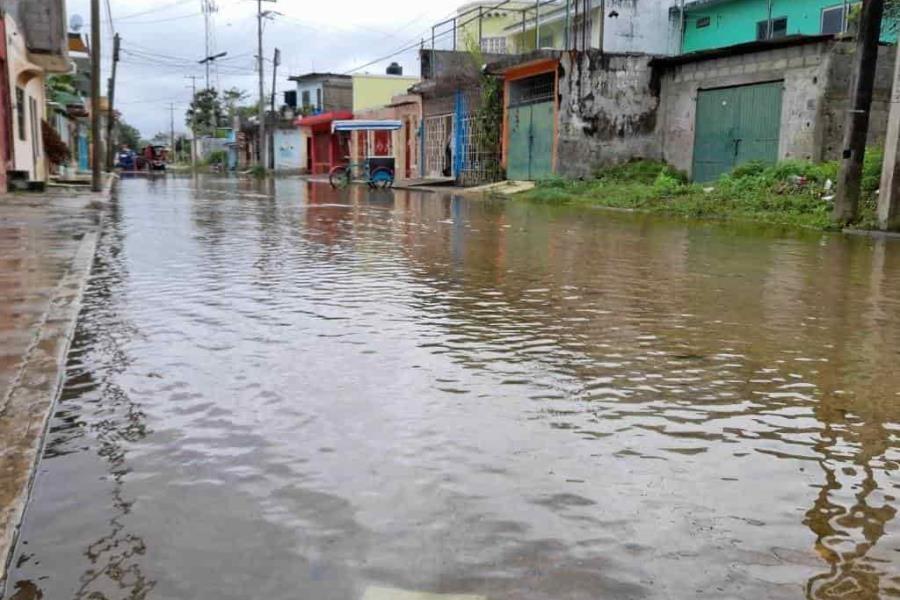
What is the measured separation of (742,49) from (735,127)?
5.87ft

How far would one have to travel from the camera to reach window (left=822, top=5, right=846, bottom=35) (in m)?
24.3

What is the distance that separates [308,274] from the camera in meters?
7.50

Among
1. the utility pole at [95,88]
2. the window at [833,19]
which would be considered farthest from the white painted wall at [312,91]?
the window at [833,19]

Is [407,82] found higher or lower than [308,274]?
higher

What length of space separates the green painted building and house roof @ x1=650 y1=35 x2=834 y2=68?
4266 mm

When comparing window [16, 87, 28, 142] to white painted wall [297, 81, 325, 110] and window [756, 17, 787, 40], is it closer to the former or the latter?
window [756, 17, 787, 40]

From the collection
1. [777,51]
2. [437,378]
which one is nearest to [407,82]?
[777,51]

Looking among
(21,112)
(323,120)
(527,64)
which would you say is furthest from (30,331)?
(323,120)

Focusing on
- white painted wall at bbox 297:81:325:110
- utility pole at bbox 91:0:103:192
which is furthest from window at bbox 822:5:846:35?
white painted wall at bbox 297:81:325:110

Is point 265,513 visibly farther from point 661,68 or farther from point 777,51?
point 661,68

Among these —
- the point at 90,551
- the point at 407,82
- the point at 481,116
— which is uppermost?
the point at 407,82

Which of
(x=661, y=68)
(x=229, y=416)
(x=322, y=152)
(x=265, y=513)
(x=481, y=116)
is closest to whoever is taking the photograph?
(x=265, y=513)

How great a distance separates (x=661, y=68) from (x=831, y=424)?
2073 centimetres

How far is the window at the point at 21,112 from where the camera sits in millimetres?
20334
